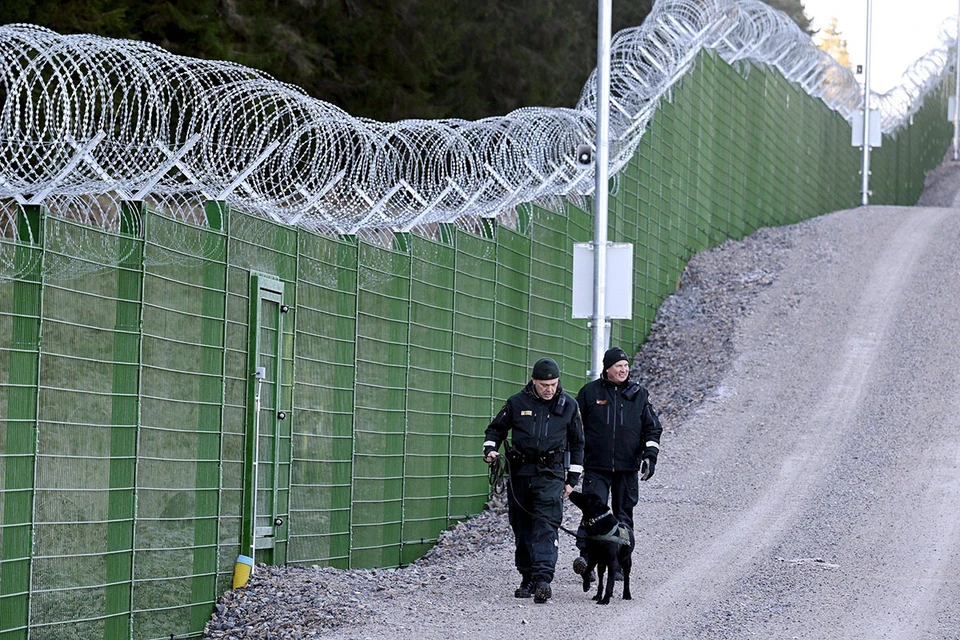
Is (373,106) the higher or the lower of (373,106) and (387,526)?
the higher

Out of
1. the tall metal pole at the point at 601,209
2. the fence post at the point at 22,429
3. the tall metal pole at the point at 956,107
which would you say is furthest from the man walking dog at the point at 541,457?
the tall metal pole at the point at 956,107

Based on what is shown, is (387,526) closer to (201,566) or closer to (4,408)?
(201,566)

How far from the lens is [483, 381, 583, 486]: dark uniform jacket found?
9.84 metres

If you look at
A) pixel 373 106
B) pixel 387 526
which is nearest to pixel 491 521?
pixel 387 526

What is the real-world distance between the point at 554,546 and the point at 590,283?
511cm

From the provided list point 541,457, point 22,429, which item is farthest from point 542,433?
point 22,429

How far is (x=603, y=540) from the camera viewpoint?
948 cm

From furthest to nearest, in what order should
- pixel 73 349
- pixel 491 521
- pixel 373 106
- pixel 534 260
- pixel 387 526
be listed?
1. pixel 373 106
2. pixel 534 260
3. pixel 491 521
4. pixel 387 526
5. pixel 73 349

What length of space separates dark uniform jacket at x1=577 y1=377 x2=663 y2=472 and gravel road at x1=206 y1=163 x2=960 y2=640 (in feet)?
2.92

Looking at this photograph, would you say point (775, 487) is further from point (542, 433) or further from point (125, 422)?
point (125, 422)

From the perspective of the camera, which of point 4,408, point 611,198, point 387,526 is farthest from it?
point 611,198

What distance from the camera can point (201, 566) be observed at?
9.30 m

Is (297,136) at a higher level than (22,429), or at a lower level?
higher

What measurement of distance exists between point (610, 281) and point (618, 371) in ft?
13.6
